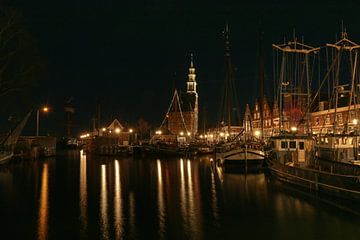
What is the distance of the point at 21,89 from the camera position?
4147cm

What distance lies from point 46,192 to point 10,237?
40.0 ft

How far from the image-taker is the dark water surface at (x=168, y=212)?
1630 cm

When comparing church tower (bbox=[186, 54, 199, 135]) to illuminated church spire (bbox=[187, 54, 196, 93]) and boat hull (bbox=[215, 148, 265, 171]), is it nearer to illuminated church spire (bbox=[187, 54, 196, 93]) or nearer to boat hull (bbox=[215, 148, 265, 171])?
illuminated church spire (bbox=[187, 54, 196, 93])

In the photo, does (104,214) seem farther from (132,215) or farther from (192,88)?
(192,88)

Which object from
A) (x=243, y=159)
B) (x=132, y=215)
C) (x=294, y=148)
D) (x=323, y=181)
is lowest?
(x=132, y=215)

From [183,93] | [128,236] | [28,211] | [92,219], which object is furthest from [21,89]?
[183,93]

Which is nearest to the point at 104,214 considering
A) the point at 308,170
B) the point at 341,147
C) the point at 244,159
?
the point at 308,170

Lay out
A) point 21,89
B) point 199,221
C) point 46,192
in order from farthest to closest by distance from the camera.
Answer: point 21,89
point 46,192
point 199,221

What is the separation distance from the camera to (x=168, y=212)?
66.9 feet

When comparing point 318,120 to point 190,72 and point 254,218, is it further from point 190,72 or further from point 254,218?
point 190,72

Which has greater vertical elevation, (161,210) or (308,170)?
(308,170)

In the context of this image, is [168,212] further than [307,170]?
No

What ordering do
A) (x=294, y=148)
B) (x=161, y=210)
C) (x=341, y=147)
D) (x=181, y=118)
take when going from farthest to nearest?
(x=181, y=118) → (x=294, y=148) → (x=341, y=147) → (x=161, y=210)

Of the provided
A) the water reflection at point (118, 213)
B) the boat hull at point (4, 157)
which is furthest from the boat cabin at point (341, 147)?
the boat hull at point (4, 157)
